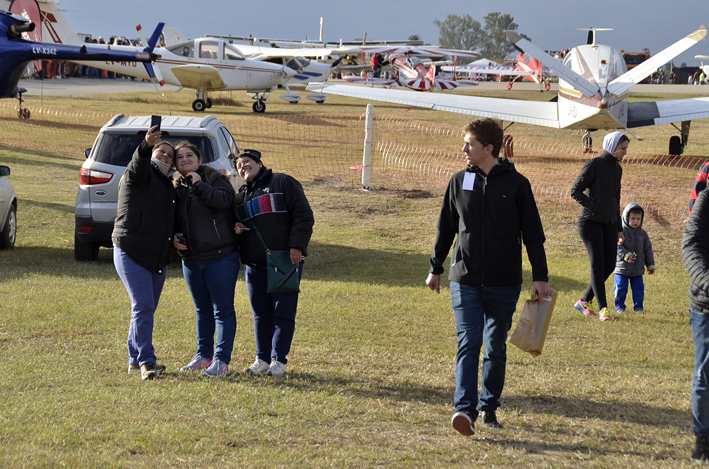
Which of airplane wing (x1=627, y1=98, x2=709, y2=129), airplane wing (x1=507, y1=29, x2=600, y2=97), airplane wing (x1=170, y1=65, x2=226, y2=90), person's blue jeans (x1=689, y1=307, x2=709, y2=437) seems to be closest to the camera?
person's blue jeans (x1=689, y1=307, x2=709, y2=437)

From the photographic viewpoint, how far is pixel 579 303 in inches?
286


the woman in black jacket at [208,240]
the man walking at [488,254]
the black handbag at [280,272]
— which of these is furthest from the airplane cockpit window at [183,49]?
the man walking at [488,254]

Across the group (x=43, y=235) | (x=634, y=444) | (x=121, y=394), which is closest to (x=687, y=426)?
(x=634, y=444)

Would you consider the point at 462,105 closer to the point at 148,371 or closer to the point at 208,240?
the point at 208,240

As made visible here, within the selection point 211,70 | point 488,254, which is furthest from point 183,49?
point 488,254

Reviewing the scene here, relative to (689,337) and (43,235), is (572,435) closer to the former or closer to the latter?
(689,337)

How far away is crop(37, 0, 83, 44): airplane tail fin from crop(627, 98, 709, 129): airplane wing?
20468 millimetres

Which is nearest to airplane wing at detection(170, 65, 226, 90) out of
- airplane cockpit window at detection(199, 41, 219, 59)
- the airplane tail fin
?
airplane cockpit window at detection(199, 41, 219, 59)

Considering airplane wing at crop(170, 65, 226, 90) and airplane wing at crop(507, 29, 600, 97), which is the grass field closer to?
airplane wing at crop(507, 29, 600, 97)

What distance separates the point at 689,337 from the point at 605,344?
3.28 ft

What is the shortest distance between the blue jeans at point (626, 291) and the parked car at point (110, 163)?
462cm

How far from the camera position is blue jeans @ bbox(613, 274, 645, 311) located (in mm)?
7352

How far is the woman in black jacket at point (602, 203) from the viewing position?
6605mm

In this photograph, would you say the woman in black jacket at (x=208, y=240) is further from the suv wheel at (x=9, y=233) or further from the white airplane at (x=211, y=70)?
the white airplane at (x=211, y=70)
